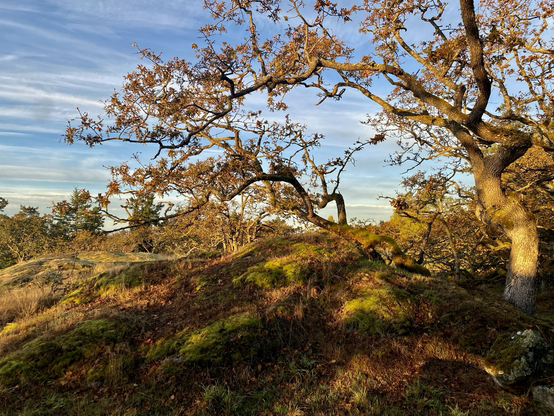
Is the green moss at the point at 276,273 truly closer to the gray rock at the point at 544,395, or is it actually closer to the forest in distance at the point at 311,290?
the forest in distance at the point at 311,290

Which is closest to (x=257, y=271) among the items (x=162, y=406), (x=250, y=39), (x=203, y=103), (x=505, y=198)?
(x=162, y=406)

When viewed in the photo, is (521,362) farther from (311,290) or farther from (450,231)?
(450,231)

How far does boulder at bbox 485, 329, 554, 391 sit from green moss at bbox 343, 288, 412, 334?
196 cm

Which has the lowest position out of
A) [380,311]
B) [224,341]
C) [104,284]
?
[224,341]

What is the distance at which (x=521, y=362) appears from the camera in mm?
4824

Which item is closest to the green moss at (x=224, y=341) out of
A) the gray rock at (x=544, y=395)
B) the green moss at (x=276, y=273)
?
the green moss at (x=276, y=273)

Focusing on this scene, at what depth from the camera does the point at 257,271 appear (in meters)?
9.76

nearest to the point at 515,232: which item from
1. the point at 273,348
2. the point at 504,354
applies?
the point at 504,354

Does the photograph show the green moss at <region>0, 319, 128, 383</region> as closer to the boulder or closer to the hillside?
the hillside

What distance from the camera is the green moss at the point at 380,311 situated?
276 inches

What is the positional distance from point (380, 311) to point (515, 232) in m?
5.29

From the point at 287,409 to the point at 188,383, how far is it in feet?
6.31

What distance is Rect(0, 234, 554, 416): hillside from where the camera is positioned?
5.23 metres

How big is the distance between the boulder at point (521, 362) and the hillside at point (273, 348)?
0.27 metres
